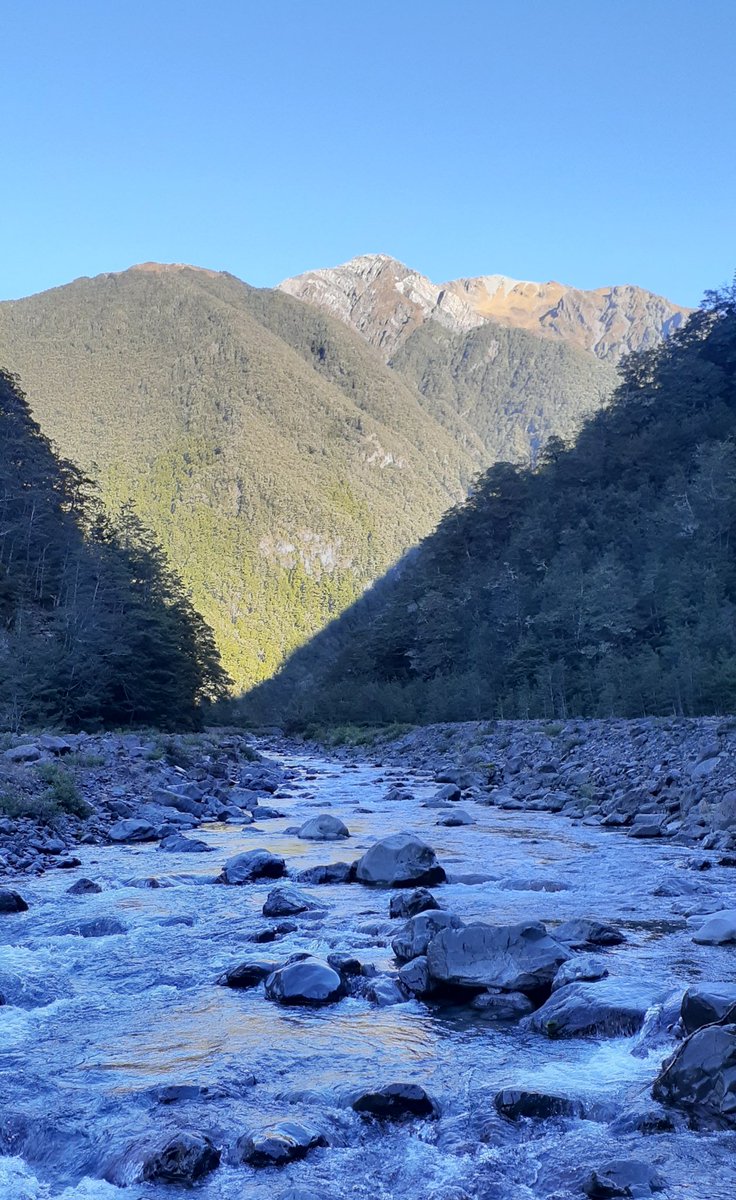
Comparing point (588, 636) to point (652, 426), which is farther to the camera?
point (652, 426)

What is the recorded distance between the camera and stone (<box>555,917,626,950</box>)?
7.99 meters

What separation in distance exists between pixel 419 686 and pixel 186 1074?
59186 millimetres

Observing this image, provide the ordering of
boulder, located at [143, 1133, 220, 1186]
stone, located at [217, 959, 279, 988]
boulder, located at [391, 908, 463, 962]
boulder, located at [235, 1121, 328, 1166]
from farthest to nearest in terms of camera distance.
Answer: boulder, located at [391, 908, 463, 962], stone, located at [217, 959, 279, 988], boulder, located at [235, 1121, 328, 1166], boulder, located at [143, 1133, 220, 1186]

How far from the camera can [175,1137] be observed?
4473 millimetres

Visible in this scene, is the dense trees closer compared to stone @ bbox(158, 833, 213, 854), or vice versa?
stone @ bbox(158, 833, 213, 854)

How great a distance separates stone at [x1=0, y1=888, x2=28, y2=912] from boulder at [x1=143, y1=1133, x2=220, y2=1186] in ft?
18.7

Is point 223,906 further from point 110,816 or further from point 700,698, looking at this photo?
point 700,698

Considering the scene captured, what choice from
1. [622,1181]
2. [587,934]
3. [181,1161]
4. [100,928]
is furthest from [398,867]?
[622,1181]

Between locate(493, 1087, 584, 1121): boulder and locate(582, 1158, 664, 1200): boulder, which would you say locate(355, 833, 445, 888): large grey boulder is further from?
locate(582, 1158, 664, 1200): boulder

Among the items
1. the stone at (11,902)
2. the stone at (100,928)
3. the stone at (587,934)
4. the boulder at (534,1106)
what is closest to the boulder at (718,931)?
the stone at (587,934)

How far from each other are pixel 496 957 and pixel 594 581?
42.2m

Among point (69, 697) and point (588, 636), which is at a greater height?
point (588, 636)

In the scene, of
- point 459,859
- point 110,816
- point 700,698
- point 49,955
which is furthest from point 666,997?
point 700,698

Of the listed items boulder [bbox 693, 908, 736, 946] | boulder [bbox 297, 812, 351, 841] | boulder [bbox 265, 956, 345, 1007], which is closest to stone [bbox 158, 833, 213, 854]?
boulder [bbox 297, 812, 351, 841]
